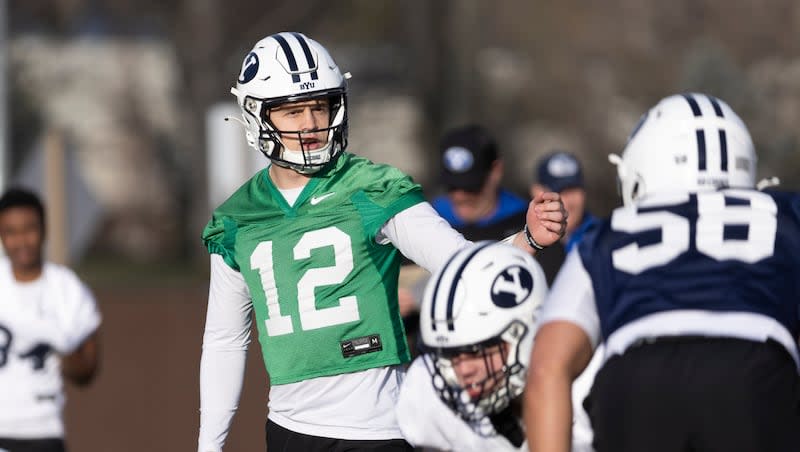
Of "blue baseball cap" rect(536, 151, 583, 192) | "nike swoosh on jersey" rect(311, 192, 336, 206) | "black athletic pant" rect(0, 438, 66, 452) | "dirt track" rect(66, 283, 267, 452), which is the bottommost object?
"dirt track" rect(66, 283, 267, 452)

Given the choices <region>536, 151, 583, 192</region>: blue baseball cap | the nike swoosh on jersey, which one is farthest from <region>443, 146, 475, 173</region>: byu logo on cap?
the nike swoosh on jersey

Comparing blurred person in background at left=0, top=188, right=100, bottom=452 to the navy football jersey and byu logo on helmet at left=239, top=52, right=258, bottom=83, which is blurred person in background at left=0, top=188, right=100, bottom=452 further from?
the navy football jersey

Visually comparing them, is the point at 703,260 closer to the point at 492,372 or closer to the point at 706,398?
the point at 706,398

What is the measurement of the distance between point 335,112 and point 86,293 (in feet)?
9.13

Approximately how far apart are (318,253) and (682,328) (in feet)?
4.82

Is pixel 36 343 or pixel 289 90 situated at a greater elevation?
pixel 289 90

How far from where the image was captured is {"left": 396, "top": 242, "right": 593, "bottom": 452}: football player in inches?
143

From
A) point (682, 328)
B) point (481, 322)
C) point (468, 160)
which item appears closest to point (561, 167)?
point (468, 160)

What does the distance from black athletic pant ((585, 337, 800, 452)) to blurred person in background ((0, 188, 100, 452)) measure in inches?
155

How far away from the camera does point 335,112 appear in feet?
15.7

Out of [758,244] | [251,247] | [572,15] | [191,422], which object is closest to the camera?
[758,244]

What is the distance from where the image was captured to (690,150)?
365cm

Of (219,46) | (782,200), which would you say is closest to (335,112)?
(782,200)

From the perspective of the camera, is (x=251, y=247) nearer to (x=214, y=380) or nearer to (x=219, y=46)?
(x=214, y=380)
